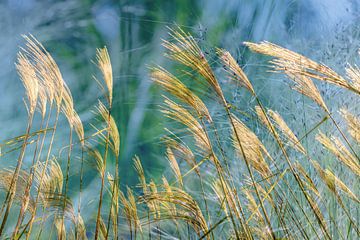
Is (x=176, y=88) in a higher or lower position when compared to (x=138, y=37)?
lower

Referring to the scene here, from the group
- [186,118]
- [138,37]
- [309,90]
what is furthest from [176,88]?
[138,37]

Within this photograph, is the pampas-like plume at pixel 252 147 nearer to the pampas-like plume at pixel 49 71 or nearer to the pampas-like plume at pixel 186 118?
the pampas-like plume at pixel 186 118

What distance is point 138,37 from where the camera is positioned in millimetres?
3299

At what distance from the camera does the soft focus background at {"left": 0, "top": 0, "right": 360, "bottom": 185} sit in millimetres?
3109

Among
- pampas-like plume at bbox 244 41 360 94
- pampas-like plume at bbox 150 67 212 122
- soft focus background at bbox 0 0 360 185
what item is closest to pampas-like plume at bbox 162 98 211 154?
pampas-like plume at bbox 150 67 212 122

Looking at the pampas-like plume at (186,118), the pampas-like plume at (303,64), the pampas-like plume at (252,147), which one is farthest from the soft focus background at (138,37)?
the pampas-like plume at (303,64)

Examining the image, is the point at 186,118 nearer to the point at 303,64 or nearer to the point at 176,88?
the point at 176,88

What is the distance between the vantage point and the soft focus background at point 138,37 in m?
3.11

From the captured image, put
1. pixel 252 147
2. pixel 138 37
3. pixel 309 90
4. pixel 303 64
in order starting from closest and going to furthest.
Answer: pixel 303 64 < pixel 309 90 < pixel 252 147 < pixel 138 37

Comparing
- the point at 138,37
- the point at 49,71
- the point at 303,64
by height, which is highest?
the point at 138,37

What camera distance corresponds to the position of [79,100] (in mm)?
3209

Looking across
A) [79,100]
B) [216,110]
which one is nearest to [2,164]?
[79,100]

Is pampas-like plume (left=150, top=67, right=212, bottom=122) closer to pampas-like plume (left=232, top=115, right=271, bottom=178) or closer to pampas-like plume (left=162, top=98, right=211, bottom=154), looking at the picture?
pampas-like plume (left=162, top=98, right=211, bottom=154)

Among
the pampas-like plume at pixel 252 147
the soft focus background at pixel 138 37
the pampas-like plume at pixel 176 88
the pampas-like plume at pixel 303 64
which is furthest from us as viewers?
the soft focus background at pixel 138 37
